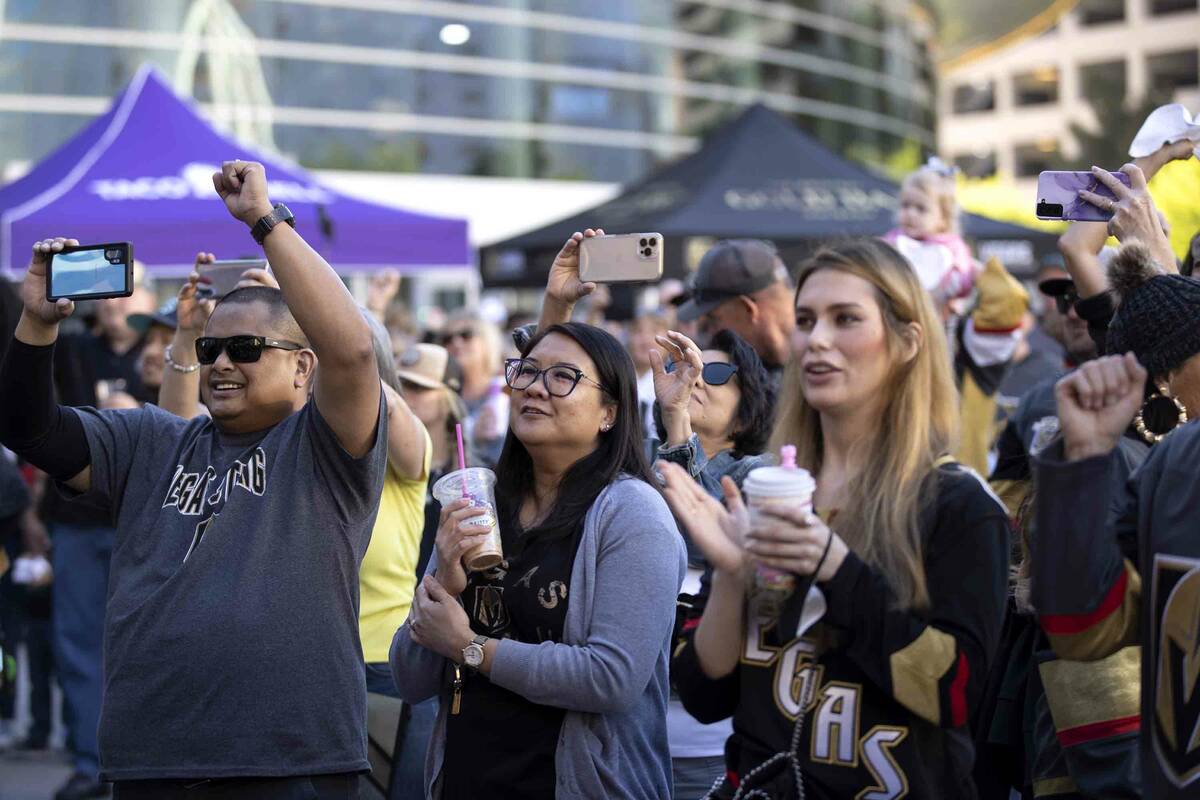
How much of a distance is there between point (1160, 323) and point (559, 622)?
1.44 meters

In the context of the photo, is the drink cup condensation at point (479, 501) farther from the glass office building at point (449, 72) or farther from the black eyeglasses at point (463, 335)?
the glass office building at point (449, 72)

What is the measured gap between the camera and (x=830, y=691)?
2736 millimetres

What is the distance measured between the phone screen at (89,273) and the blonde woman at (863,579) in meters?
1.69

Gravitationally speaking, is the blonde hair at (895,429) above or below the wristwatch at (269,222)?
below

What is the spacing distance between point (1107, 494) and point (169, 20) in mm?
34216

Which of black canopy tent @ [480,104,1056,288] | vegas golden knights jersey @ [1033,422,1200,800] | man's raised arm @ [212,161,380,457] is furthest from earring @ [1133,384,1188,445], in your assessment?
black canopy tent @ [480,104,1056,288]

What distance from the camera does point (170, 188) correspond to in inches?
384

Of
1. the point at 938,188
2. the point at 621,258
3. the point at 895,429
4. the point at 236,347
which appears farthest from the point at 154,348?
the point at 895,429

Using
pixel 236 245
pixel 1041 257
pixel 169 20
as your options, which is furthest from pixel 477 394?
pixel 169 20

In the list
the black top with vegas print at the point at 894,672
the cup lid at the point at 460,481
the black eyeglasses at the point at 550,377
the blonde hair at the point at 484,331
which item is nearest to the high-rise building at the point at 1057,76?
the blonde hair at the point at 484,331

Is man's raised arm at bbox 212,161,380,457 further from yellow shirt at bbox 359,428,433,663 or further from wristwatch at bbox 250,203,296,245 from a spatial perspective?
yellow shirt at bbox 359,428,433,663

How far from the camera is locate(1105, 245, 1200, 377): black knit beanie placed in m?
2.78

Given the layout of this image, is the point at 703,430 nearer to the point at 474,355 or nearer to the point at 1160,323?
the point at 1160,323

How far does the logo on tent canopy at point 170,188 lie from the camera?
9719 millimetres
